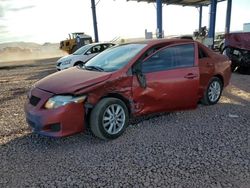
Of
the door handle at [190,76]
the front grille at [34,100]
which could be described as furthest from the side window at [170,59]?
the front grille at [34,100]

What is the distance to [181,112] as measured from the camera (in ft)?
19.3


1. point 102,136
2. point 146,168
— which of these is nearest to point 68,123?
point 102,136

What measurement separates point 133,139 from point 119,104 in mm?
621

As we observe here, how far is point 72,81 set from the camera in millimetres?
4469

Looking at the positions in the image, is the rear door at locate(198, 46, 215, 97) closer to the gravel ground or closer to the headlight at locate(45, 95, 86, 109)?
the gravel ground

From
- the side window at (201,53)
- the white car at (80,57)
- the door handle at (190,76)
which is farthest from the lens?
the white car at (80,57)

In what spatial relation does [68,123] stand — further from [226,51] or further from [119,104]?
[226,51]

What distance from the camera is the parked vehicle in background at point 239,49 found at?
10.2 meters

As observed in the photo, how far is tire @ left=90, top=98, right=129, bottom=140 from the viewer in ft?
14.1

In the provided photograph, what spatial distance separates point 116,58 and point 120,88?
877mm

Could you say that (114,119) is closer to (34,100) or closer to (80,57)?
(34,100)

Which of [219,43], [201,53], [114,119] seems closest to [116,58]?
[114,119]

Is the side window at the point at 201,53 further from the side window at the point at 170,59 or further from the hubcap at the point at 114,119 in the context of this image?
the hubcap at the point at 114,119

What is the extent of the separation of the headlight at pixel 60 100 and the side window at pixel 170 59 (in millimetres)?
1332
